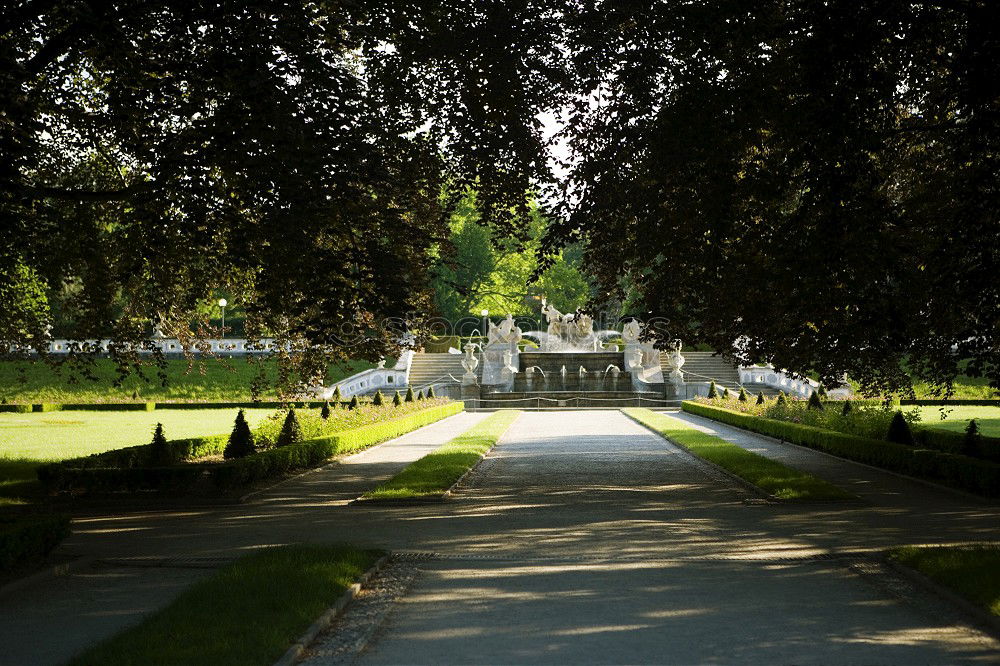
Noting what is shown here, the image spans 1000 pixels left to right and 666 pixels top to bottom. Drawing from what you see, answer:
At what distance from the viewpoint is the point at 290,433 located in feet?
66.7

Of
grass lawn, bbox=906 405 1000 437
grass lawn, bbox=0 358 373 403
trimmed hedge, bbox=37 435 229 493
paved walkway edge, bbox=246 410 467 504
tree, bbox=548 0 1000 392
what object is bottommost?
paved walkway edge, bbox=246 410 467 504

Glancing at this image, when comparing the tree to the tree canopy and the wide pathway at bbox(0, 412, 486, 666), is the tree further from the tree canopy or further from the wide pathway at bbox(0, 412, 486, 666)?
the wide pathway at bbox(0, 412, 486, 666)

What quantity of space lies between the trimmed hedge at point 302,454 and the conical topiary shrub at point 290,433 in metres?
0.60

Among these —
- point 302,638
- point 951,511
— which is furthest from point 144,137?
point 951,511

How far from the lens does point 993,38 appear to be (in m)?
9.26

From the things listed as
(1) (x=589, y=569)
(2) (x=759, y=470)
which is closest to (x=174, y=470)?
(1) (x=589, y=569)

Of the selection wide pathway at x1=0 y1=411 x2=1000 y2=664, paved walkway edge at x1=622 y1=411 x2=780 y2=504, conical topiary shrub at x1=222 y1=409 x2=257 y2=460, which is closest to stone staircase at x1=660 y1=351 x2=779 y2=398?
paved walkway edge at x1=622 y1=411 x2=780 y2=504

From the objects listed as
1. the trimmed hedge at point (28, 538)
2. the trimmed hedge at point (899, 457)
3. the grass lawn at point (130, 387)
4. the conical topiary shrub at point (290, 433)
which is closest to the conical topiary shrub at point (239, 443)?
the conical topiary shrub at point (290, 433)

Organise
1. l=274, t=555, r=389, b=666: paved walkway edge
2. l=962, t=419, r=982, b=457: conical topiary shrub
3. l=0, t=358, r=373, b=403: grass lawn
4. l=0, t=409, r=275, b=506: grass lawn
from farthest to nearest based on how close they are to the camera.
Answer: l=0, t=358, r=373, b=403: grass lawn
l=962, t=419, r=982, b=457: conical topiary shrub
l=0, t=409, r=275, b=506: grass lawn
l=274, t=555, r=389, b=666: paved walkway edge

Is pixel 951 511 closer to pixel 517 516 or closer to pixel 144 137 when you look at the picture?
pixel 517 516

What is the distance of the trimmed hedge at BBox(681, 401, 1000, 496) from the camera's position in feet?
47.7

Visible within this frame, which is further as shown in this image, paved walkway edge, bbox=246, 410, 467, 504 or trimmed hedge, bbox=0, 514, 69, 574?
paved walkway edge, bbox=246, 410, 467, 504

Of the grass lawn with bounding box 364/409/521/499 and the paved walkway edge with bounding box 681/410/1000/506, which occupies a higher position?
the grass lawn with bounding box 364/409/521/499

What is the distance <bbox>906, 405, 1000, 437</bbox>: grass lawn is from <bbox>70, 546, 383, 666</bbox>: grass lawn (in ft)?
64.1
